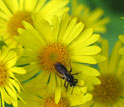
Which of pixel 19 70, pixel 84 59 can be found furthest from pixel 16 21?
pixel 19 70

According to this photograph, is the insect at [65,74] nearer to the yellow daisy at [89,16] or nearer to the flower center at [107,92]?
the flower center at [107,92]

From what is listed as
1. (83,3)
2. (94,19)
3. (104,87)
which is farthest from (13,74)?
(83,3)

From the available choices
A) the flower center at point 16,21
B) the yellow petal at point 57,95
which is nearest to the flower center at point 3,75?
the yellow petal at point 57,95

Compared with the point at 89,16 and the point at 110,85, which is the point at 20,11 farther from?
the point at 110,85

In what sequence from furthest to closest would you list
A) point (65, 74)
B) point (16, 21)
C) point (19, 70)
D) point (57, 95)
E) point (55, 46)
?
point (16, 21), point (55, 46), point (65, 74), point (57, 95), point (19, 70)

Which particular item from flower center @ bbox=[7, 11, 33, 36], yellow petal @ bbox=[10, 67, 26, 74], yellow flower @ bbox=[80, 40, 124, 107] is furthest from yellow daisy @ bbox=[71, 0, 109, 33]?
yellow petal @ bbox=[10, 67, 26, 74]

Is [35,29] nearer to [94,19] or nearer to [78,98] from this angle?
[78,98]
